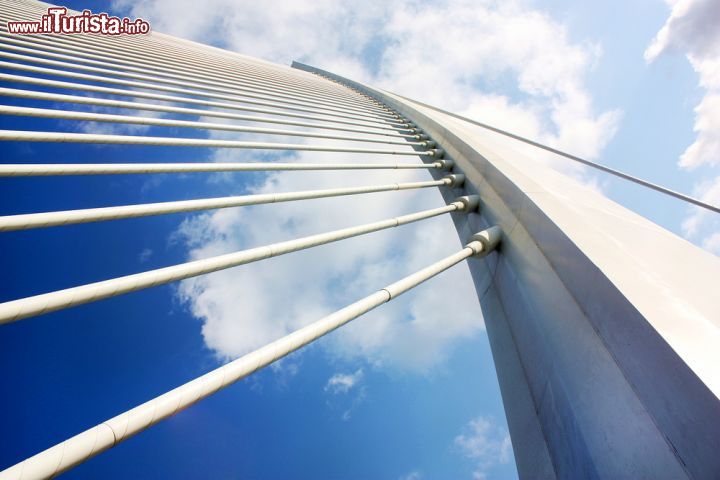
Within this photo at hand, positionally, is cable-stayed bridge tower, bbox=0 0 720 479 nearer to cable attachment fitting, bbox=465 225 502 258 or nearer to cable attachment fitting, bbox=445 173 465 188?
cable attachment fitting, bbox=465 225 502 258

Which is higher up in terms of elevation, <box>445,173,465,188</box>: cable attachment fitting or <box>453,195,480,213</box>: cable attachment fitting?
<box>445,173,465,188</box>: cable attachment fitting

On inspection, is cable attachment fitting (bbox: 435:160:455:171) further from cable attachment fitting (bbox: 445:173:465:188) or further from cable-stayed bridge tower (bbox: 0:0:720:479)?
cable-stayed bridge tower (bbox: 0:0:720:479)

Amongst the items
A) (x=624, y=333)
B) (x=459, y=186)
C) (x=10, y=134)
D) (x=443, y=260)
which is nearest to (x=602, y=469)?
(x=624, y=333)

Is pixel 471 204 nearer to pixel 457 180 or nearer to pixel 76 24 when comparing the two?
pixel 457 180

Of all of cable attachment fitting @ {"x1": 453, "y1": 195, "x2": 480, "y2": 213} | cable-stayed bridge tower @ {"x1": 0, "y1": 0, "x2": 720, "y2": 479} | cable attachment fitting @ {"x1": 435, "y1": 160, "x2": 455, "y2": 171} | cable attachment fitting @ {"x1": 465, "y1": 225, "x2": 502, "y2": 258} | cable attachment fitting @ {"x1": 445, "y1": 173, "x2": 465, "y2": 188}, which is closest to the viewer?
cable-stayed bridge tower @ {"x1": 0, "y1": 0, "x2": 720, "y2": 479}

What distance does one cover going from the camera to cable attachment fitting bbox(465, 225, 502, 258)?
3.58 m

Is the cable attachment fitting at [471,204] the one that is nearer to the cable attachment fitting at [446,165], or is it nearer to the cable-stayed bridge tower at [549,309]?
the cable-stayed bridge tower at [549,309]

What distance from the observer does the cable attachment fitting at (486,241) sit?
11.8 feet

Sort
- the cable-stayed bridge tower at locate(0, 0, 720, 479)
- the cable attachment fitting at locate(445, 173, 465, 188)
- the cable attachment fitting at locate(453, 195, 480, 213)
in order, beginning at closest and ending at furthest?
the cable-stayed bridge tower at locate(0, 0, 720, 479), the cable attachment fitting at locate(453, 195, 480, 213), the cable attachment fitting at locate(445, 173, 465, 188)

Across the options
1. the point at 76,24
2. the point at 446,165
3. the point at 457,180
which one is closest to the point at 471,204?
the point at 457,180

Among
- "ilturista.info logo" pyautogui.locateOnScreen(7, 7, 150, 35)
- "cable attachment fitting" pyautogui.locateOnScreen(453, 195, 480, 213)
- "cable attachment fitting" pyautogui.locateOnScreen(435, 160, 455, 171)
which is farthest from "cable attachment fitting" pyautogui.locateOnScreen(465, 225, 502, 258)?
"ilturista.info logo" pyautogui.locateOnScreen(7, 7, 150, 35)

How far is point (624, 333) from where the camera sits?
5.96 feet

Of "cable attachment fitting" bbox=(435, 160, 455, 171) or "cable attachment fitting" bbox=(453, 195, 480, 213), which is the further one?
"cable attachment fitting" bbox=(435, 160, 455, 171)

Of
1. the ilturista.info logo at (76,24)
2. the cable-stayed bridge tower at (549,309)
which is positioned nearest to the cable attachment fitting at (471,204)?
the cable-stayed bridge tower at (549,309)
